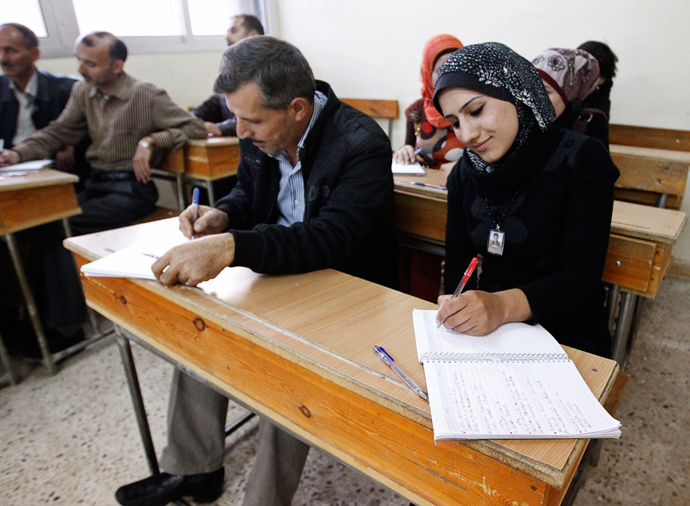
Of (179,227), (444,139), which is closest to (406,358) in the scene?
(179,227)

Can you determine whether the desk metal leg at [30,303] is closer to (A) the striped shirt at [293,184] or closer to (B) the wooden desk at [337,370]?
(B) the wooden desk at [337,370]

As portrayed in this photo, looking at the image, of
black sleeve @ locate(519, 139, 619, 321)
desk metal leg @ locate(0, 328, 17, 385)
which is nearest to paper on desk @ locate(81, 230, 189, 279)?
black sleeve @ locate(519, 139, 619, 321)

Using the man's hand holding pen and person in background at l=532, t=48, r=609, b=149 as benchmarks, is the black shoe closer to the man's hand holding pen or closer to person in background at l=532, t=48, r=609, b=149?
the man's hand holding pen

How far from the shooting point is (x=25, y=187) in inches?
75.5

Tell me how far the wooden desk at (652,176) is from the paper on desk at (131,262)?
2110mm

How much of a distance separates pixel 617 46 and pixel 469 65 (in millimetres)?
2374

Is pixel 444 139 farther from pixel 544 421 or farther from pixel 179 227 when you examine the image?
pixel 544 421

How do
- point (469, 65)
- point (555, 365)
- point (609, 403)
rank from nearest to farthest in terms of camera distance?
1. point (555, 365)
2. point (469, 65)
3. point (609, 403)

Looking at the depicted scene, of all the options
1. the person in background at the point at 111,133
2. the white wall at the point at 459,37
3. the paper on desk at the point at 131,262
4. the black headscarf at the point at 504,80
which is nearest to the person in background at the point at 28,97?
the person in background at the point at 111,133

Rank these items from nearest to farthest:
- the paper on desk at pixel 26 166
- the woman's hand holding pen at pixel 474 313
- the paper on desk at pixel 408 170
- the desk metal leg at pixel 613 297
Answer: the woman's hand holding pen at pixel 474 313, the desk metal leg at pixel 613 297, the paper on desk at pixel 408 170, the paper on desk at pixel 26 166

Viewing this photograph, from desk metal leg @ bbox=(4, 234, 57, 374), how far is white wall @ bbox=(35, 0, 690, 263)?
5.64ft

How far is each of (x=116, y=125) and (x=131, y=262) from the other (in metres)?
1.78

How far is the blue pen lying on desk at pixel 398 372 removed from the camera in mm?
669

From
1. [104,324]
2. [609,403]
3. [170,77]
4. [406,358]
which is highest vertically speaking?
[170,77]
